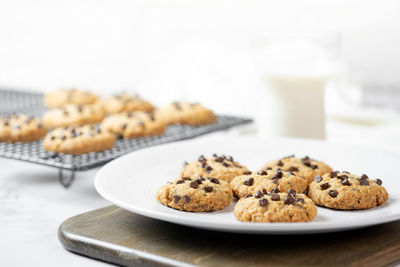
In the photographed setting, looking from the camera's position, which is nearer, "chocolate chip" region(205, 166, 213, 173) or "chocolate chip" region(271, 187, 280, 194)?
"chocolate chip" region(271, 187, 280, 194)

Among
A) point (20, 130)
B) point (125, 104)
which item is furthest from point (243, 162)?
point (125, 104)

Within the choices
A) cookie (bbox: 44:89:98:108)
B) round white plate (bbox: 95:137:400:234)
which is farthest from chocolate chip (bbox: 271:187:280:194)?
cookie (bbox: 44:89:98:108)

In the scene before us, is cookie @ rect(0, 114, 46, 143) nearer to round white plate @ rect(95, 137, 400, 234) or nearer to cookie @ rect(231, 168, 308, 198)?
round white plate @ rect(95, 137, 400, 234)

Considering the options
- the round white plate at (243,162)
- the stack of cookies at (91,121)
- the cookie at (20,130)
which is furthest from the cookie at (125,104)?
the round white plate at (243,162)

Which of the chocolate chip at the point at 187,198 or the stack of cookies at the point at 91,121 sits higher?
the chocolate chip at the point at 187,198

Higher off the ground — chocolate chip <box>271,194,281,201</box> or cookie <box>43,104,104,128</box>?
chocolate chip <box>271,194,281,201</box>

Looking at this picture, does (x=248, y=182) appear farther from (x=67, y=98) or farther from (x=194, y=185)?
(x=67, y=98)

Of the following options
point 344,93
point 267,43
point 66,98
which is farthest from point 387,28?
point 66,98

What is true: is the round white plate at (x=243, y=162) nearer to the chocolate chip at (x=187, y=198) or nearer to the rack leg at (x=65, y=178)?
the chocolate chip at (x=187, y=198)
